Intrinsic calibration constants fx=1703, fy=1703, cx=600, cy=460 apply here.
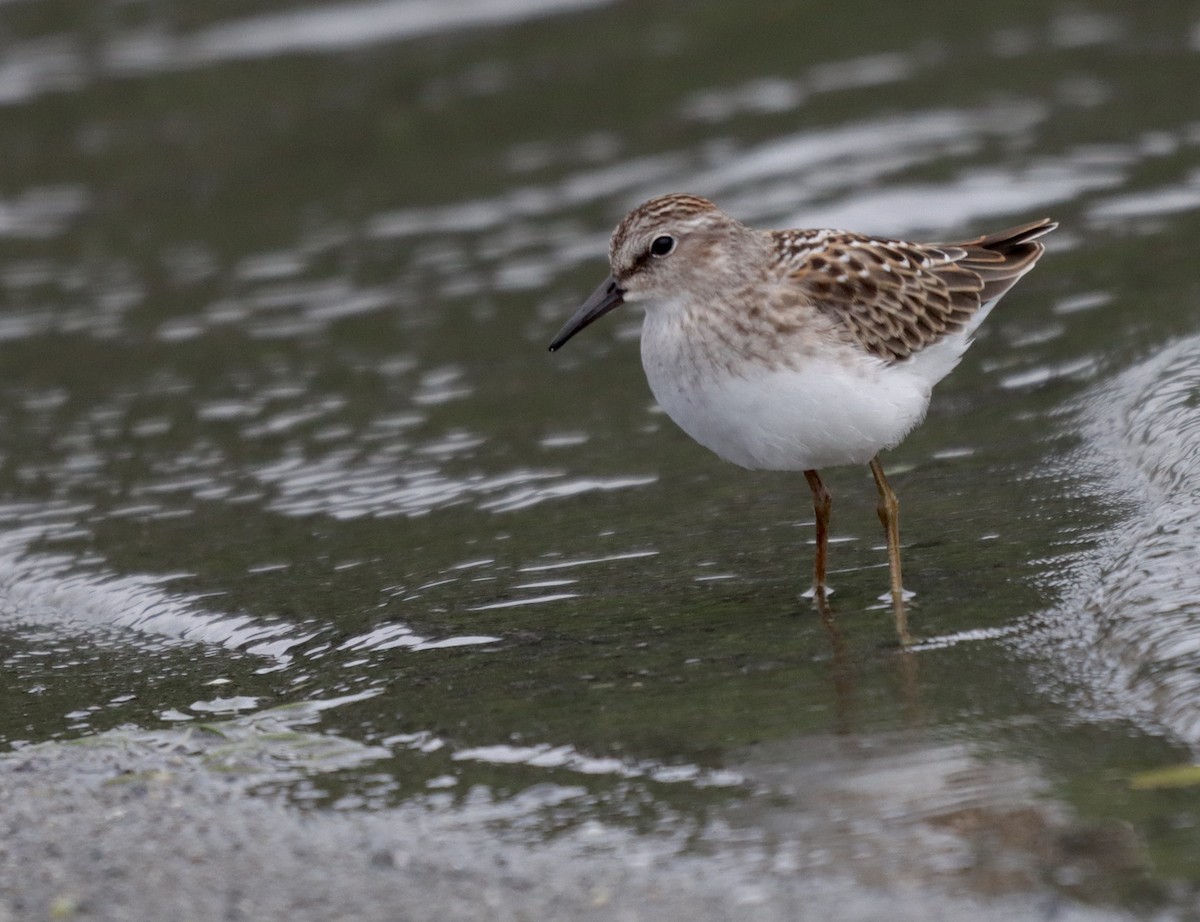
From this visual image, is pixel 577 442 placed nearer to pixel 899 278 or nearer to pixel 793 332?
pixel 899 278

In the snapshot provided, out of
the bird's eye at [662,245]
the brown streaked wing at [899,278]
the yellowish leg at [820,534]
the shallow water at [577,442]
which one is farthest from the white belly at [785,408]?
the shallow water at [577,442]

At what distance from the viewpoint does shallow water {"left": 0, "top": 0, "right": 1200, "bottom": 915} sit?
4879 millimetres

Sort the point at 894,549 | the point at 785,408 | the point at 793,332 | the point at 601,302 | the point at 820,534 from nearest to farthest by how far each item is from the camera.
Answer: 1. the point at 785,408
2. the point at 793,332
3. the point at 894,549
4. the point at 820,534
5. the point at 601,302

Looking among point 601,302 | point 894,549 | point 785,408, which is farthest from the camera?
point 601,302

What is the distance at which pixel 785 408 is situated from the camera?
577 centimetres

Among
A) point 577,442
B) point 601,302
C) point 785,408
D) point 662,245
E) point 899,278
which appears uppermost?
point 662,245

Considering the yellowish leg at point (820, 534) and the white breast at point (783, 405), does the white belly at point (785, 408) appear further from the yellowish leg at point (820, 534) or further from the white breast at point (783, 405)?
the yellowish leg at point (820, 534)

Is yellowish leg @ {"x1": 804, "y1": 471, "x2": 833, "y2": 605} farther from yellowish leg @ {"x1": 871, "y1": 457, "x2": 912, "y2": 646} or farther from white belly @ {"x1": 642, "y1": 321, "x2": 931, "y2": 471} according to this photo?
white belly @ {"x1": 642, "y1": 321, "x2": 931, "y2": 471}

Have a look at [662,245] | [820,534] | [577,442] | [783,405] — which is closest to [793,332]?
[783,405]

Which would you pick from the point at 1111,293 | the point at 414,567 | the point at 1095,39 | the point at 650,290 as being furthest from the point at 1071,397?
the point at 1095,39

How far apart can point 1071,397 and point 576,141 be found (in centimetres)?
607

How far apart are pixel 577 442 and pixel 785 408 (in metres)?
2.75

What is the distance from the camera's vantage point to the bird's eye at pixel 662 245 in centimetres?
638

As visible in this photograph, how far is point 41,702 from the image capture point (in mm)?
5922
